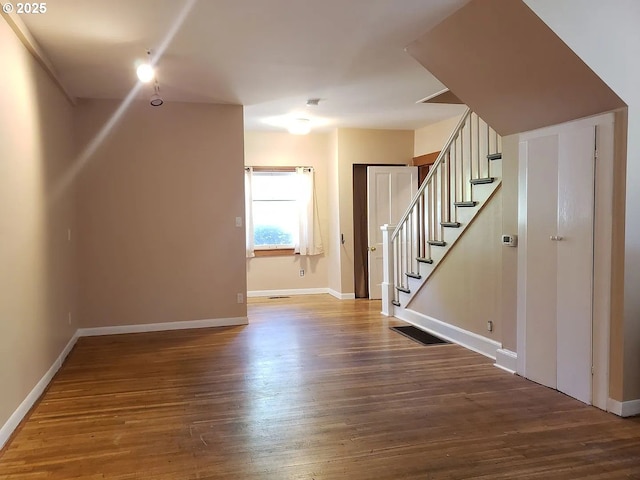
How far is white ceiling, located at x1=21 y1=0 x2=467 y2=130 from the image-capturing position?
10.1ft

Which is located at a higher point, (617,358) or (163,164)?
(163,164)

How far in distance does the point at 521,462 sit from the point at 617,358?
1.01m

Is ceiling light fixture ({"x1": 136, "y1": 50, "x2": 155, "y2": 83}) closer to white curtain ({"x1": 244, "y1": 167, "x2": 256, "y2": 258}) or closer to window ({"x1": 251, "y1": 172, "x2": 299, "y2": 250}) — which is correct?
white curtain ({"x1": 244, "y1": 167, "x2": 256, "y2": 258})

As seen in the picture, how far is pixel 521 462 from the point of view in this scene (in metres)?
2.39

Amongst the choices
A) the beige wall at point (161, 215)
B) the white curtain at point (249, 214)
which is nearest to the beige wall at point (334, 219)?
A: the white curtain at point (249, 214)

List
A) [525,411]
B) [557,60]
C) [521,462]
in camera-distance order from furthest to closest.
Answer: [525,411], [557,60], [521,462]

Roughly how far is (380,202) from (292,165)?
1.53 m

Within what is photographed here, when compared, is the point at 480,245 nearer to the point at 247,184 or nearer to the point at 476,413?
the point at 476,413

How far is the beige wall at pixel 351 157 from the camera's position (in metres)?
7.30

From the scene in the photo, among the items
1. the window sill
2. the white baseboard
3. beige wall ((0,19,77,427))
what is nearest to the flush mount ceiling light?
the window sill

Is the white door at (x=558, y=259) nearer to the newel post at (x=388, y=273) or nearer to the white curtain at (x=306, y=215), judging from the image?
the newel post at (x=388, y=273)

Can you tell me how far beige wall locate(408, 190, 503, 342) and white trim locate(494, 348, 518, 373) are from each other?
0.56 feet

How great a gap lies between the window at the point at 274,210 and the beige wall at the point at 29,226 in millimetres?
3360

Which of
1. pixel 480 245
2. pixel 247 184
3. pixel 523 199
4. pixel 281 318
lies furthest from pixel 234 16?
pixel 247 184
